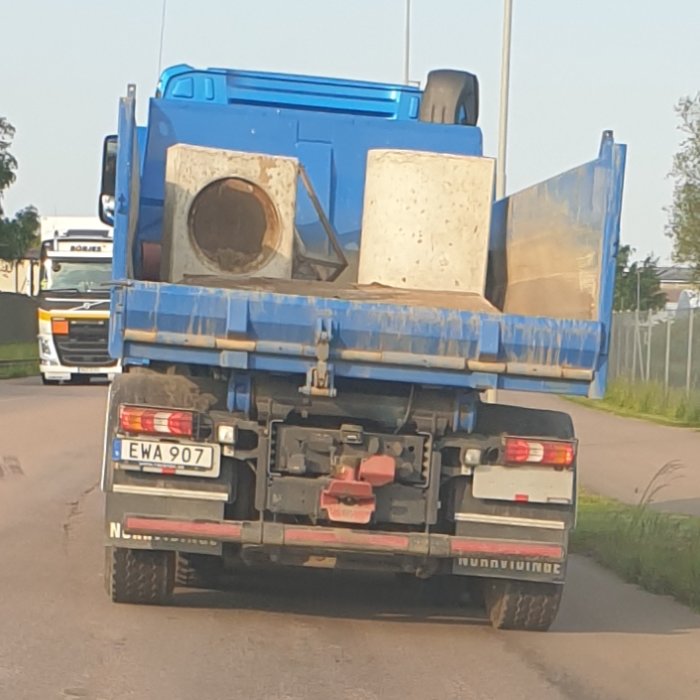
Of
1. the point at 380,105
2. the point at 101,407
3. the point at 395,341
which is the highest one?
the point at 380,105

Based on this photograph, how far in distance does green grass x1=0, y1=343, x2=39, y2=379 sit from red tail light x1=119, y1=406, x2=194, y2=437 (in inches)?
1166

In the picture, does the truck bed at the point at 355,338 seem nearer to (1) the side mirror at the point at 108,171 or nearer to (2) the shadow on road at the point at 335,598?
(2) the shadow on road at the point at 335,598

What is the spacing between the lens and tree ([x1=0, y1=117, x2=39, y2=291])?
67.3 meters

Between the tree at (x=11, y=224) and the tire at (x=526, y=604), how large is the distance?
Result: 60245 mm

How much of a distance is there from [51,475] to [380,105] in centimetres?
581

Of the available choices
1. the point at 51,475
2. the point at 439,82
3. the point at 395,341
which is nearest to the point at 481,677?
the point at 395,341

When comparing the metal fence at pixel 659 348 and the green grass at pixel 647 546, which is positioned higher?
the metal fence at pixel 659 348

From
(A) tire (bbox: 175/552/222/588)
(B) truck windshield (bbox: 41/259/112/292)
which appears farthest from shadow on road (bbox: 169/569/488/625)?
(B) truck windshield (bbox: 41/259/112/292)

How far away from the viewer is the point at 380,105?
1220cm

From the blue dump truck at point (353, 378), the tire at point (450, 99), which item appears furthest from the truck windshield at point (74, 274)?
the blue dump truck at point (353, 378)

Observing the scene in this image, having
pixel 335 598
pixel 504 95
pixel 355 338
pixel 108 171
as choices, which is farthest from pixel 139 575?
pixel 504 95

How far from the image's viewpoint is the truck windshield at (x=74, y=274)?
30.0 meters

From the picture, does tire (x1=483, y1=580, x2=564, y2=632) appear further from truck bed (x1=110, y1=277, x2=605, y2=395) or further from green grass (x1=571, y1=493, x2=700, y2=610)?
green grass (x1=571, y1=493, x2=700, y2=610)

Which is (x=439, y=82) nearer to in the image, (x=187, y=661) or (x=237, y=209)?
(x=237, y=209)
